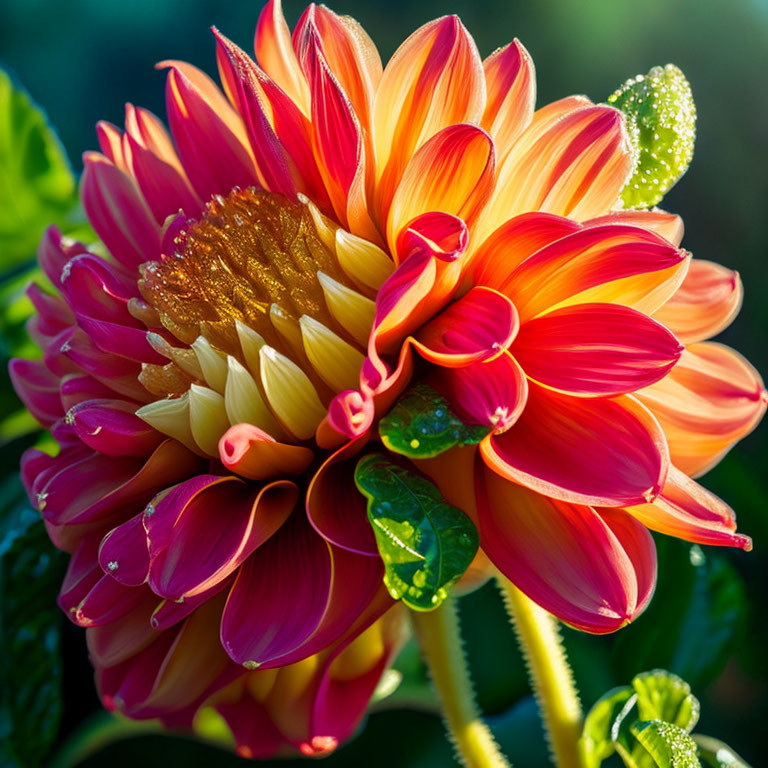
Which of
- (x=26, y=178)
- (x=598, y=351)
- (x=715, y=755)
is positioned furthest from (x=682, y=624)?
(x=26, y=178)

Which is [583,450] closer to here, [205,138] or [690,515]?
[690,515]

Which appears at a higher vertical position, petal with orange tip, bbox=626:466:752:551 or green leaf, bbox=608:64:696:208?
green leaf, bbox=608:64:696:208

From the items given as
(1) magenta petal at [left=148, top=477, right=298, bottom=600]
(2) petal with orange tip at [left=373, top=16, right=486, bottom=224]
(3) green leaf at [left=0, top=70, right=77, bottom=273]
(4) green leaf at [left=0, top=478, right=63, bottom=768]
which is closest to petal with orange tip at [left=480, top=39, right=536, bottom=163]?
(2) petal with orange tip at [left=373, top=16, right=486, bottom=224]

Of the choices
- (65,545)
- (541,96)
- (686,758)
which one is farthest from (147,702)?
(541,96)

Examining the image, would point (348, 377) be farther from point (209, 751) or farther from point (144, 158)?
point (209, 751)

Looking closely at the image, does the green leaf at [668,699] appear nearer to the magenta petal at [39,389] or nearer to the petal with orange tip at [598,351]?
the petal with orange tip at [598,351]

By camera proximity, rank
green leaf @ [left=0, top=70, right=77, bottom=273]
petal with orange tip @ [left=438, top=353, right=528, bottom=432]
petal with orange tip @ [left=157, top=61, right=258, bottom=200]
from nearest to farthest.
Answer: petal with orange tip @ [left=438, top=353, right=528, bottom=432] → petal with orange tip @ [left=157, top=61, right=258, bottom=200] → green leaf @ [left=0, top=70, right=77, bottom=273]

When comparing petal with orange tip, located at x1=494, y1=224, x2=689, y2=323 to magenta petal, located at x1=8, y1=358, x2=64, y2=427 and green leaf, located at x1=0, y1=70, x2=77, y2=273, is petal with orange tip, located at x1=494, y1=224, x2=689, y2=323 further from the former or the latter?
green leaf, located at x1=0, y1=70, x2=77, y2=273

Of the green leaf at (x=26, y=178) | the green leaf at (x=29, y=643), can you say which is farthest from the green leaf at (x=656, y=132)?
the green leaf at (x=26, y=178)
